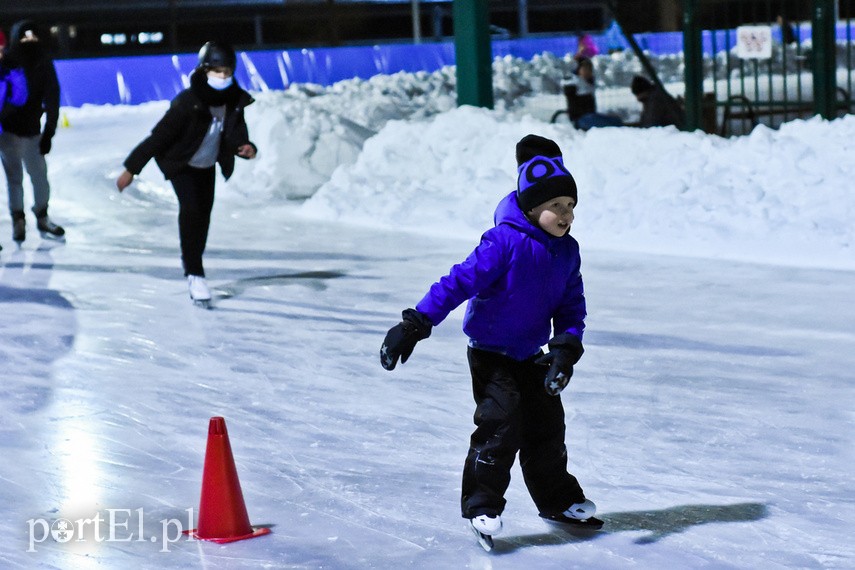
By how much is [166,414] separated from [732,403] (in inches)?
93.2

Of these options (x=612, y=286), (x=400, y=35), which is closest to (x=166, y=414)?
(x=612, y=286)

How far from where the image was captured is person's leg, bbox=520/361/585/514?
4.11 metres

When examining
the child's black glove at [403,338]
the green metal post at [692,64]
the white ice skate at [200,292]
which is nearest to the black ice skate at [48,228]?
the white ice skate at [200,292]

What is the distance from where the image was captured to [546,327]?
13.4 feet

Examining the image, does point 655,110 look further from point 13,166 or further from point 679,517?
point 679,517

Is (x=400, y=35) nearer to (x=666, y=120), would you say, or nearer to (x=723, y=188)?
(x=666, y=120)

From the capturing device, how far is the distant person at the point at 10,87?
10.0 metres

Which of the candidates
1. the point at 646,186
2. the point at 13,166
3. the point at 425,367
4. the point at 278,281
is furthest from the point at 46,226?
the point at 425,367

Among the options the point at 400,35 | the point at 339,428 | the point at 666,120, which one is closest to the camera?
the point at 339,428

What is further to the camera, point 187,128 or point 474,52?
point 474,52

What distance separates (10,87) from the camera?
1002 cm

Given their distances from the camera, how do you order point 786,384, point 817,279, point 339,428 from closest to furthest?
point 339,428
point 786,384
point 817,279

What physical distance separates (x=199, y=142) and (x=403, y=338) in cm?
459

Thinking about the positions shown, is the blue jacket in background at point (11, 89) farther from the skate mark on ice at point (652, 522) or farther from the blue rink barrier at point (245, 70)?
the blue rink barrier at point (245, 70)
